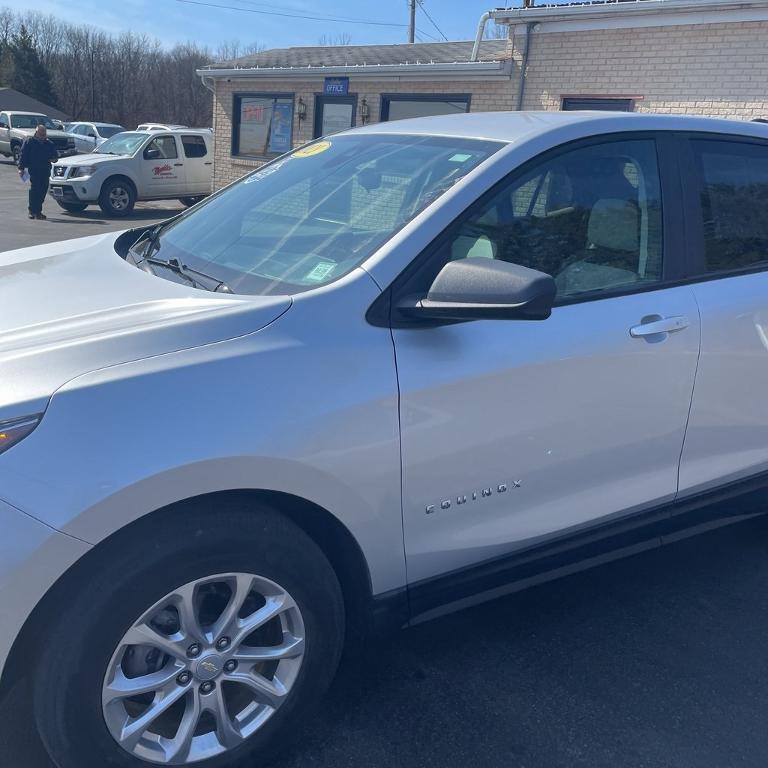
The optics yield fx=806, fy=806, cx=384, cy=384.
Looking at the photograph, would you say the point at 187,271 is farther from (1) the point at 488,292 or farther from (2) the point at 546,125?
(2) the point at 546,125

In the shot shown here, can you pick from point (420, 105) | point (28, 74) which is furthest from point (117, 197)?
point (28, 74)

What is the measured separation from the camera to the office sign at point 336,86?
14.9 m

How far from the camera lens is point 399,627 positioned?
8.00 ft

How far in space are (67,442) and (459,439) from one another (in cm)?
105

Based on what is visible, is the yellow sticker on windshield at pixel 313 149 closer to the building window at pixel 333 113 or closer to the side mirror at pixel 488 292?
the side mirror at pixel 488 292

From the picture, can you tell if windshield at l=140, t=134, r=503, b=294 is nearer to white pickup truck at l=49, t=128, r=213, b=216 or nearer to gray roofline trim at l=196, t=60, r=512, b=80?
gray roofline trim at l=196, t=60, r=512, b=80

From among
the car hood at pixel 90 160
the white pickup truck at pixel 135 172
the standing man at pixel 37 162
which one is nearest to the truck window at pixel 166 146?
the white pickup truck at pixel 135 172

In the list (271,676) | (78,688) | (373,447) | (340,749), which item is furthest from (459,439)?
(78,688)

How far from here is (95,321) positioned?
2.16m

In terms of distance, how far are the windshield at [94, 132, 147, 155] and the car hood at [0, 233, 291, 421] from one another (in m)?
15.8

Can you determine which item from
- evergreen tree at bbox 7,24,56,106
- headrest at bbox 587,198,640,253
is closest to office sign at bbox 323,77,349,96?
headrest at bbox 587,198,640,253

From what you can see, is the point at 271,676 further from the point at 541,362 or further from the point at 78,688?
the point at 541,362

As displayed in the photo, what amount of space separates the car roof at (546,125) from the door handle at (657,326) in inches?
26.1

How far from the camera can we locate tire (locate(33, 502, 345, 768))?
1.84 meters
